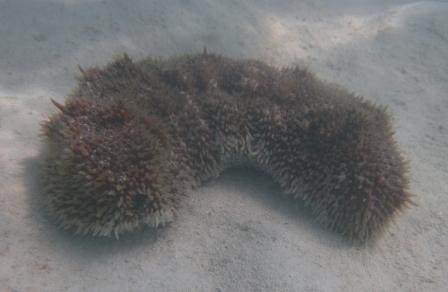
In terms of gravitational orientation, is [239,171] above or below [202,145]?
below

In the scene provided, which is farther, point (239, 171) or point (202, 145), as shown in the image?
point (239, 171)

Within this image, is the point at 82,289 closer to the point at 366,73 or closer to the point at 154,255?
the point at 154,255

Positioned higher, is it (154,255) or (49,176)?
(49,176)

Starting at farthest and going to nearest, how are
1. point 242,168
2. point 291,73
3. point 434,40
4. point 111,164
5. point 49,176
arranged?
point 434,40, point 291,73, point 242,168, point 49,176, point 111,164

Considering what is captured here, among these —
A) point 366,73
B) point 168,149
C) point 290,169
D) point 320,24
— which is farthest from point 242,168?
point 320,24
